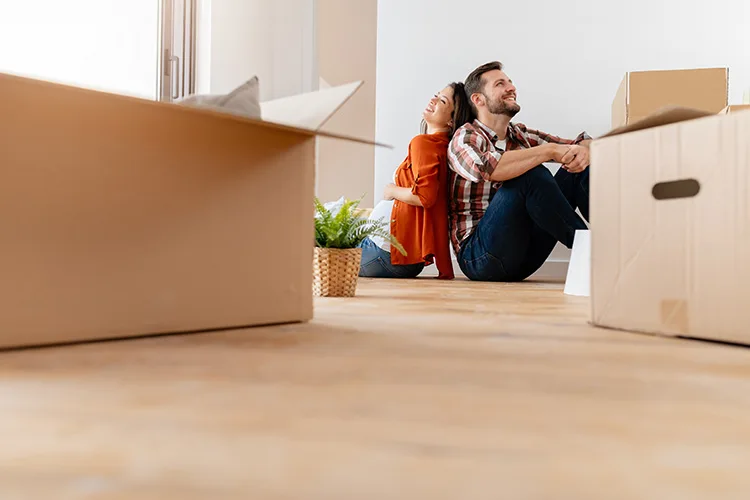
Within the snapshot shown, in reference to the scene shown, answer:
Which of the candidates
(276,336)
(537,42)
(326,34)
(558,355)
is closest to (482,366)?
(558,355)

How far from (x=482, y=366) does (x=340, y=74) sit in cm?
306

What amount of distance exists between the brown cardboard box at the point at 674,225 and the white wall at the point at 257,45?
218cm

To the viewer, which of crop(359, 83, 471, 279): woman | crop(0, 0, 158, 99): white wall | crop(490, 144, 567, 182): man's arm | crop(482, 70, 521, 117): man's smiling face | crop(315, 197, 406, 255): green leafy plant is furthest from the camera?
crop(482, 70, 521, 117): man's smiling face

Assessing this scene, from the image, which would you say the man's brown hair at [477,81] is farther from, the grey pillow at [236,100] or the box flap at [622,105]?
the grey pillow at [236,100]

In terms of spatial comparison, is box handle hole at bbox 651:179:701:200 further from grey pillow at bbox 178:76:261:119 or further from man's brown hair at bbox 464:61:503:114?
man's brown hair at bbox 464:61:503:114

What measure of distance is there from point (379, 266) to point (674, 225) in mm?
1946

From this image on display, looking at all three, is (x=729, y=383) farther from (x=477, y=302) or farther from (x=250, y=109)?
(x=477, y=302)

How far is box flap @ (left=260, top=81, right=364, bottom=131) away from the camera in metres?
0.83

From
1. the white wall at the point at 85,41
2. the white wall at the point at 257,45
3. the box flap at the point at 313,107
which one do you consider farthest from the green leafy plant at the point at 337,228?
the white wall at the point at 257,45

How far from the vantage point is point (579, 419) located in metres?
0.41

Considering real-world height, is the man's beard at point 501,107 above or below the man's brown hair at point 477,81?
below

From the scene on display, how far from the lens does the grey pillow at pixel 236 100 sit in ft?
2.77

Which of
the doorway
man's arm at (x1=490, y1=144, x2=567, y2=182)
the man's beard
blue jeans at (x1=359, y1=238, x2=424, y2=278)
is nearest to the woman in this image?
blue jeans at (x1=359, y1=238, x2=424, y2=278)

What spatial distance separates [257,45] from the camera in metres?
2.93
